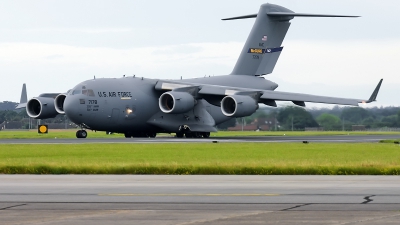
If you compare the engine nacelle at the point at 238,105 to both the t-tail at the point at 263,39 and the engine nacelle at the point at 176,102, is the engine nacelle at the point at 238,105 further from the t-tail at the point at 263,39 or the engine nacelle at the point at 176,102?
the t-tail at the point at 263,39

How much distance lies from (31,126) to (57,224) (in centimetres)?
10815

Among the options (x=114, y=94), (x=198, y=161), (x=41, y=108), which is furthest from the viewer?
(x=41, y=108)

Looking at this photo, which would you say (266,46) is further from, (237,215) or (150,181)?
(237,215)

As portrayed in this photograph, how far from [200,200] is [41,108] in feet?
142

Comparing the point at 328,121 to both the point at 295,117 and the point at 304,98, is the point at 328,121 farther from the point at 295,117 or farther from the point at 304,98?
the point at 304,98

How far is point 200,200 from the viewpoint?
15.4 meters

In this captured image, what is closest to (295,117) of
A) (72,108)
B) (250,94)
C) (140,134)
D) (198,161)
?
(250,94)

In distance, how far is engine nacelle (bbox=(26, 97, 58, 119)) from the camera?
57.4m

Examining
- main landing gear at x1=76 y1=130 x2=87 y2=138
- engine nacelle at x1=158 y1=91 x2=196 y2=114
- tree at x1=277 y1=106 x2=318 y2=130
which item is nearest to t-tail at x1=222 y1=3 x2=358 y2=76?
tree at x1=277 y1=106 x2=318 y2=130

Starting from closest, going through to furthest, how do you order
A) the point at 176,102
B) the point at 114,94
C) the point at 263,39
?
the point at 176,102, the point at 114,94, the point at 263,39

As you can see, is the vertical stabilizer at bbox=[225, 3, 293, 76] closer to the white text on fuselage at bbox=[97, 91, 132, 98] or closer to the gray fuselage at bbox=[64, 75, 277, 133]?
the gray fuselage at bbox=[64, 75, 277, 133]

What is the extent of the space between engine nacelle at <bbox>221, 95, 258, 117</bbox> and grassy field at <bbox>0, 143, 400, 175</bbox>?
50.4ft

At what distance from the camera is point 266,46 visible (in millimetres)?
63156

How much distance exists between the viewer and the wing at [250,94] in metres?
54.2
